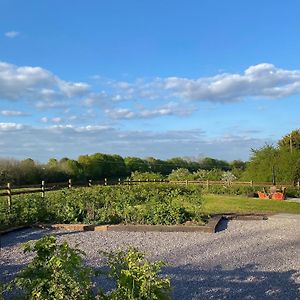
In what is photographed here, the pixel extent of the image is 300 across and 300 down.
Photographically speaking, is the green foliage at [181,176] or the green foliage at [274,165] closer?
the green foliage at [274,165]

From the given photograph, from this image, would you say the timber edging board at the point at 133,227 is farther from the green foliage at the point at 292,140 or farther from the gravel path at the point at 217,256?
the green foliage at the point at 292,140

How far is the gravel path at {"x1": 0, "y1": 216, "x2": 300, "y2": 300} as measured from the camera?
A: 213 inches

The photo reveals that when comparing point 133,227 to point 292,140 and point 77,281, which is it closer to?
point 77,281

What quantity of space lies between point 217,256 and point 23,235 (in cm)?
456

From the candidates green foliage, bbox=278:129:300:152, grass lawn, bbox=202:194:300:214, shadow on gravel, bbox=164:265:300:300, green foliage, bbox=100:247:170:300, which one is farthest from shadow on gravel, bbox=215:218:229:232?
green foliage, bbox=278:129:300:152

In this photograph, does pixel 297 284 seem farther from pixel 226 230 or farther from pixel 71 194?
pixel 71 194

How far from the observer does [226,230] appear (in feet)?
34.3

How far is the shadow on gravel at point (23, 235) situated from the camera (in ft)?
A: 29.1

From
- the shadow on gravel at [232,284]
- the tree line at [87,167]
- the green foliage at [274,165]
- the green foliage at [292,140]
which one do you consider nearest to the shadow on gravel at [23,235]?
the shadow on gravel at [232,284]

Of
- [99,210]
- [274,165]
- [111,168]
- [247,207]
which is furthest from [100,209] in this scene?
[111,168]

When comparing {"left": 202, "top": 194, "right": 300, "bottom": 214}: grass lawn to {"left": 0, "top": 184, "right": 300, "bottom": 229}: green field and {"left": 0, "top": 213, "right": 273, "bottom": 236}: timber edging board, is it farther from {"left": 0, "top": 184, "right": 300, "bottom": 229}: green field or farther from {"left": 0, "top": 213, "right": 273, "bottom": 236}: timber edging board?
{"left": 0, "top": 213, "right": 273, "bottom": 236}: timber edging board

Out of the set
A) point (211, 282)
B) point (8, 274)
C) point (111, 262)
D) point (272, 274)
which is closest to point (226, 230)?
point (272, 274)

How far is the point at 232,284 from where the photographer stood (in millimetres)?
5598

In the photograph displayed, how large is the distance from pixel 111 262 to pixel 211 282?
2949 millimetres
